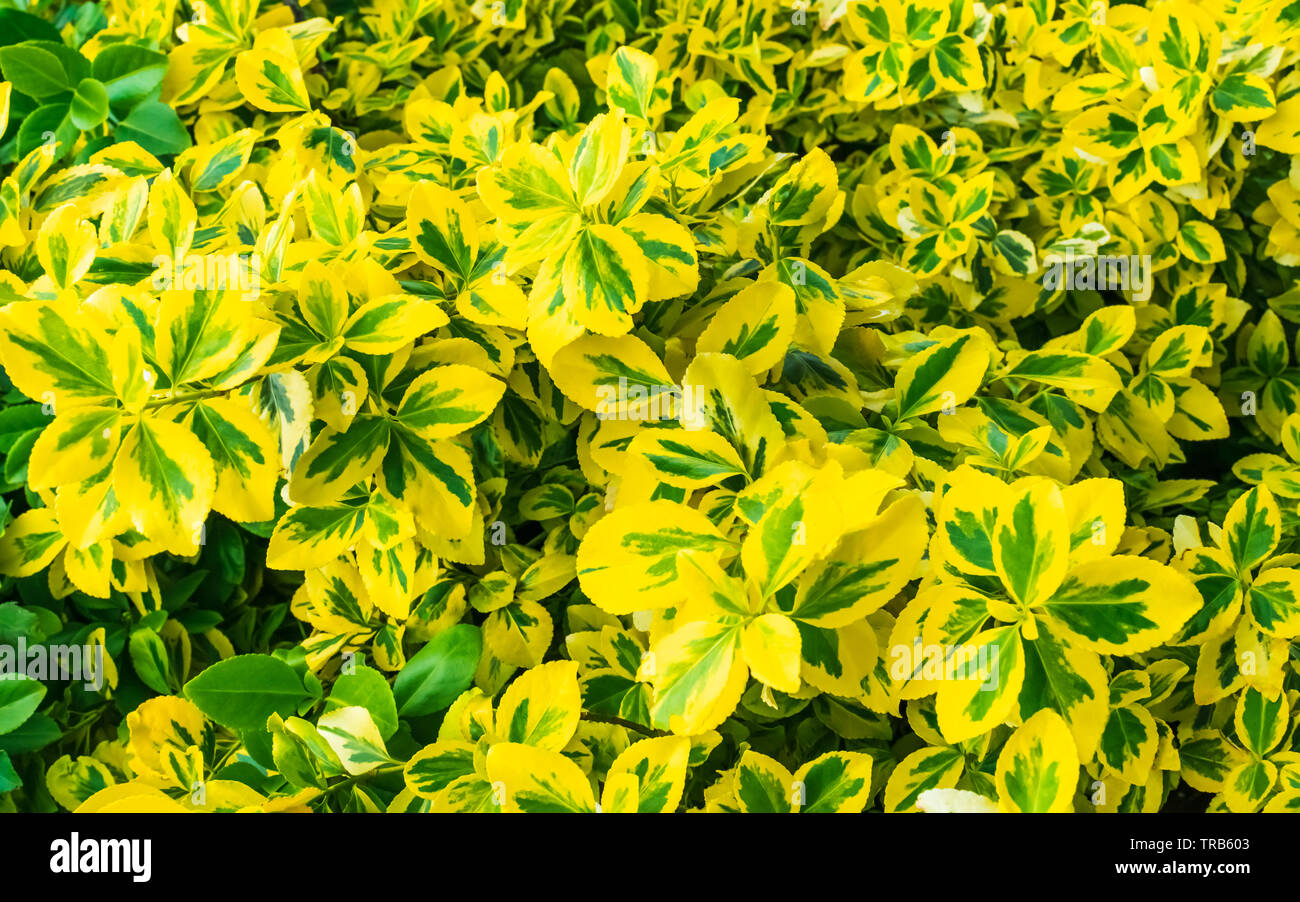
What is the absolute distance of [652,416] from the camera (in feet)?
2.76

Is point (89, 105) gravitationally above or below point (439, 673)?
above

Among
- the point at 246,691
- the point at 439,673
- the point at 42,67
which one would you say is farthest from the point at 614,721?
the point at 42,67

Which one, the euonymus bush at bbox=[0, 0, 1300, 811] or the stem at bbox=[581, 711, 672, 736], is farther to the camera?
the stem at bbox=[581, 711, 672, 736]

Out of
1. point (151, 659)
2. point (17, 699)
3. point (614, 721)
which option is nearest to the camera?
point (614, 721)

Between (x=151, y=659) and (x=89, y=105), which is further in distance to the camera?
(x=89, y=105)

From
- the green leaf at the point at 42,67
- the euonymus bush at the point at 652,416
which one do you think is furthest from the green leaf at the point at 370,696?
the green leaf at the point at 42,67

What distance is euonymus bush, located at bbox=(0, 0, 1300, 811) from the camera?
0.71 metres

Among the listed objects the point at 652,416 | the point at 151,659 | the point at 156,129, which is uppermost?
the point at 156,129

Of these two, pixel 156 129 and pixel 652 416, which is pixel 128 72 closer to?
pixel 156 129

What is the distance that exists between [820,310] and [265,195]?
0.66 metres

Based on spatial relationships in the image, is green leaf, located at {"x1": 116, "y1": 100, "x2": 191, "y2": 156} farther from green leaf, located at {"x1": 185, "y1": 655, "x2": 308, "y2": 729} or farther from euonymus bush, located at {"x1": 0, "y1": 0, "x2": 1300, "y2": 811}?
green leaf, located at {"x1": 185, "y1": 655, "x2": 308, "y2": 729}

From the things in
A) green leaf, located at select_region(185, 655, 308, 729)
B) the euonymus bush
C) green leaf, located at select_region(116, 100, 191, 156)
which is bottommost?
green leaf, located at select_region(185, 655, 308, 729)

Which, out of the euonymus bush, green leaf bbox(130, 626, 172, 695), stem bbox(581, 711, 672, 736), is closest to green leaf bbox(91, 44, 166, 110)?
the euonymus bush
